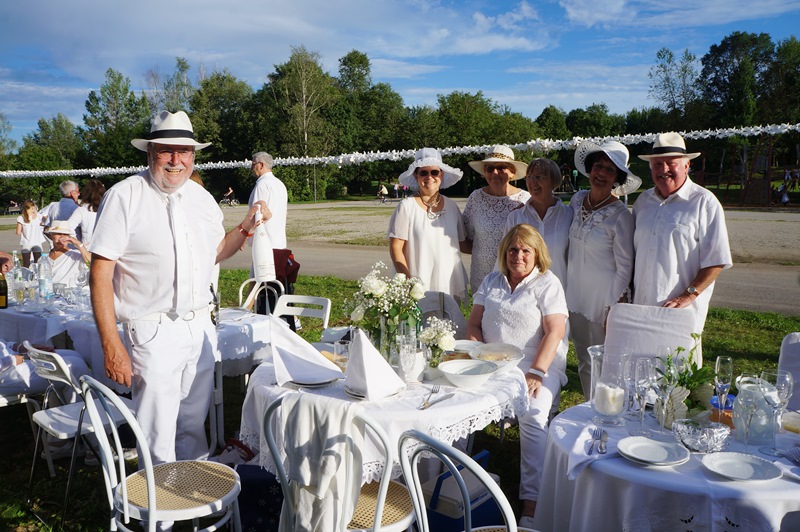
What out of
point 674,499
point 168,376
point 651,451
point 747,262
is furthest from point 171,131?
point 747,262

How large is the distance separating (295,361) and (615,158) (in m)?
2.66

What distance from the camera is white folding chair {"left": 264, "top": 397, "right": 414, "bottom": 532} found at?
237 cm

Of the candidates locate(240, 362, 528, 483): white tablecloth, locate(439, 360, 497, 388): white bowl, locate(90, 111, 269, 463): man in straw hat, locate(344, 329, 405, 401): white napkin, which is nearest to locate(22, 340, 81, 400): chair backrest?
locate(90, 111, 269, 463): man in straw hat

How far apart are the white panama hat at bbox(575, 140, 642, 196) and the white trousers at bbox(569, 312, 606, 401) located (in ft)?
3.37

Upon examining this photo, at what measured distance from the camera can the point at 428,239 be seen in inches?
189

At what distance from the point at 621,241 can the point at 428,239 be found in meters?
1.43

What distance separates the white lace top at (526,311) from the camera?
3.87 meters

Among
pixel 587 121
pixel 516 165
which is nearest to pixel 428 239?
pixel 516 165

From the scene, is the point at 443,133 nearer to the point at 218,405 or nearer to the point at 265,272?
the point at 265,272

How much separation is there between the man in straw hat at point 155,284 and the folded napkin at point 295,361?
2.33 ft

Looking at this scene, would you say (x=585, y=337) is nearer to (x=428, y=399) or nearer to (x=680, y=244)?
(x=680, y=244)

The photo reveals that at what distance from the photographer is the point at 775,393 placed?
2447 mm

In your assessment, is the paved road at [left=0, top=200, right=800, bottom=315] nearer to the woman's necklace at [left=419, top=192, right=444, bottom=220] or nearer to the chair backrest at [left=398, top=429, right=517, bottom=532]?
the woman's necklace at [left=419, top=192, right=444, bottom=220]

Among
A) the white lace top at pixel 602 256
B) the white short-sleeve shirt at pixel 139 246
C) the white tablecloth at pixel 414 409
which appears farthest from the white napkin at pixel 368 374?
the white lace top at pixel 602 256
